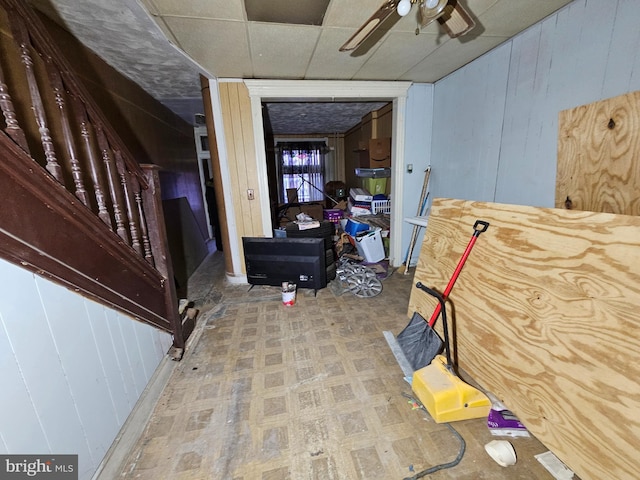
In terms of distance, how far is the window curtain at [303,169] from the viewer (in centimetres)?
635

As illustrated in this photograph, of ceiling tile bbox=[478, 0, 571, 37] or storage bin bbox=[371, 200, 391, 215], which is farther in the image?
A: storage bin bbox=[371, 200, 391, 215]

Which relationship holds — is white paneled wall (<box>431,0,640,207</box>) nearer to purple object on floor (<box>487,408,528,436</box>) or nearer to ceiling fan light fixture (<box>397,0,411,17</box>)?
ceiling fan light fixture (<box>397,0,411,17</box>)

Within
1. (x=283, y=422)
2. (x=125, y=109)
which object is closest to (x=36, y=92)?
(x=283, y=422)

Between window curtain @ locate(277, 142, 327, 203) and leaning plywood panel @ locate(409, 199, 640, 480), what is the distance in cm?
538

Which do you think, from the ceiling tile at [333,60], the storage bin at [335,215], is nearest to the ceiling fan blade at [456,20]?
the ceiling tile at [333,60]

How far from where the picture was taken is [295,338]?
1.97 metres

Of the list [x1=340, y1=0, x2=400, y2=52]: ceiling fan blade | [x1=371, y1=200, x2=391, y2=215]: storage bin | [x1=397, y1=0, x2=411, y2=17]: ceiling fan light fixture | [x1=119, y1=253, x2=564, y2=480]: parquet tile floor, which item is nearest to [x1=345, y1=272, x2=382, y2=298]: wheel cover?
[x1=119, y1=253, x2=564, y2=480]: parquet tile floor

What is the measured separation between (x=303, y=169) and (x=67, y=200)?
586cm

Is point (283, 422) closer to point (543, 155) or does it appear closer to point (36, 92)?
point (36, 92)

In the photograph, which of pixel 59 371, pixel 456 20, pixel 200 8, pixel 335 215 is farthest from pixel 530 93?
pixel 59 371

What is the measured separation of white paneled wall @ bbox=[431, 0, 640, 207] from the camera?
1392 mm

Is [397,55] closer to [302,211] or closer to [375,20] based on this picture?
[375,20]

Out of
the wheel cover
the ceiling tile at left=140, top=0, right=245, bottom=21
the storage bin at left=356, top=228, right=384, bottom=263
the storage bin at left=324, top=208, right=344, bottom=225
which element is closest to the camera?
the ceiling tile at left=140, top=0, right=245, bottom=21

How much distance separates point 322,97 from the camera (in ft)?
9.25
